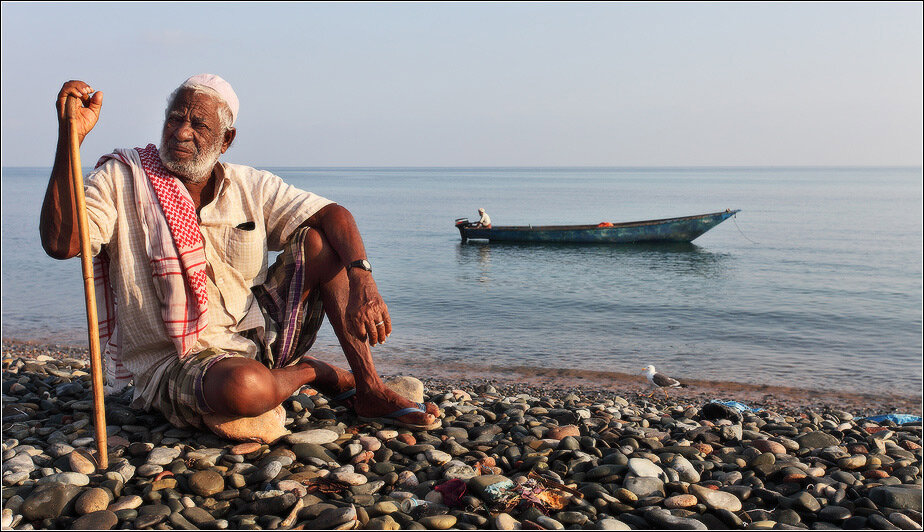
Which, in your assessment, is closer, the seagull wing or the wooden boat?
the seagull wing

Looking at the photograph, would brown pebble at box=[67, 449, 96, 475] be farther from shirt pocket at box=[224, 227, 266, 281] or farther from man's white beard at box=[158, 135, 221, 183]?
man's white beard at box=[158, 135, 221, 183]

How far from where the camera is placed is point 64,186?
2793 millimetres

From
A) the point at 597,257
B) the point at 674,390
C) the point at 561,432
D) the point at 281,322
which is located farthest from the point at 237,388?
the point at 597,257

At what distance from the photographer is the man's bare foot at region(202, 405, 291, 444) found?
10.3 ft

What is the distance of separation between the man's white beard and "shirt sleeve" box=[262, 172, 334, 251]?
27 centimetres

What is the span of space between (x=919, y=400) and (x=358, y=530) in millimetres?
7312

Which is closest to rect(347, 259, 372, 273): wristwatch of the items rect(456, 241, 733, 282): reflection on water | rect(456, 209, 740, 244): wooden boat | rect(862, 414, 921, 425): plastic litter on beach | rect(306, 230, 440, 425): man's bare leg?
rect(306, 230, 440, 425): man's bare leg

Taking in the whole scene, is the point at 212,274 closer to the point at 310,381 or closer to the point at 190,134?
the point at 190,134

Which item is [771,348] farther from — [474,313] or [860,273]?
[860,273]

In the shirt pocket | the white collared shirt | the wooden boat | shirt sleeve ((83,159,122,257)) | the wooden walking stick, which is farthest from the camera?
the wooden boat

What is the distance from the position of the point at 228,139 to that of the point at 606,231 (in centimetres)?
1972

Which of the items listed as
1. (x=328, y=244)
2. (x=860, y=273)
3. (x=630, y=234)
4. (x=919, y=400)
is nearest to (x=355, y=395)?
(x=328, y=244)

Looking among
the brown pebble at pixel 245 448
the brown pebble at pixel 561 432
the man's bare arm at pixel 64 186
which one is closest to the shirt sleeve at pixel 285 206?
the man's bare arm at pixel 64 186

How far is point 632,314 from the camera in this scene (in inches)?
474
